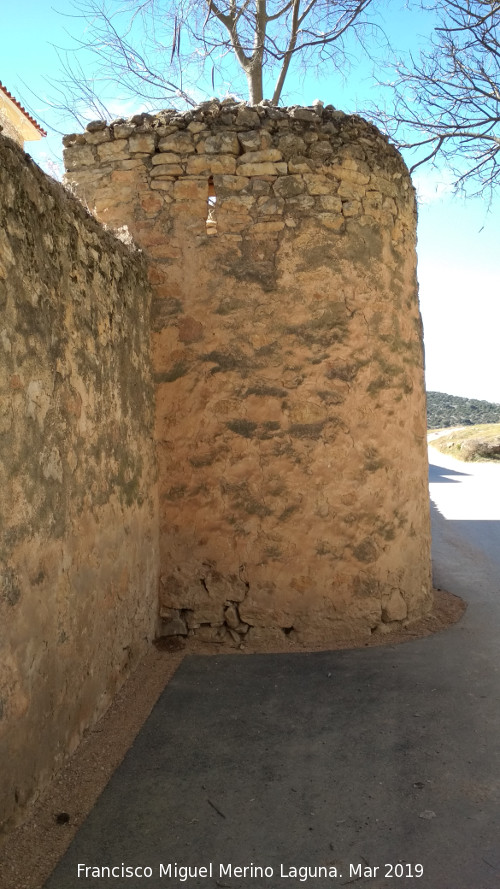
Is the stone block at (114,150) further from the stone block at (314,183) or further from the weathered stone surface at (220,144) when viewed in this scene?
the stone block at (314,183)

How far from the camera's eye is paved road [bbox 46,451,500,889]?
2.55 m

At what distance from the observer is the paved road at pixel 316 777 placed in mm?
2549

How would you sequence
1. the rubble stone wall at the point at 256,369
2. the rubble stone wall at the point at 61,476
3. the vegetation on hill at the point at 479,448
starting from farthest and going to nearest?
the vegetation on hill at the point at 479,448 → the rubble stone wall at the point at 256,369 → the rubble stone wall at the point at 61,476

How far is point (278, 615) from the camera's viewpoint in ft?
15.9

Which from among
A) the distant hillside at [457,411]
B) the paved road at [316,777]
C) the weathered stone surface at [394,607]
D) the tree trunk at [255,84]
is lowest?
the paved road at [316,777]

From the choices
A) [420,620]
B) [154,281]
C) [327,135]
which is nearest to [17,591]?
[154,281]

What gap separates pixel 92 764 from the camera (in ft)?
10.6

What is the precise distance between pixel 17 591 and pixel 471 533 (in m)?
7.81

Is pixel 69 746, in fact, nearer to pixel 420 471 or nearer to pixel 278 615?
pixel 278 615

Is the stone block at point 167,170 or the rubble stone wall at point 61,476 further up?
the stone block at point 167,170

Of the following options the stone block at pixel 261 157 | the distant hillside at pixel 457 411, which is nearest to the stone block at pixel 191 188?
the stone block at pixel 261 157

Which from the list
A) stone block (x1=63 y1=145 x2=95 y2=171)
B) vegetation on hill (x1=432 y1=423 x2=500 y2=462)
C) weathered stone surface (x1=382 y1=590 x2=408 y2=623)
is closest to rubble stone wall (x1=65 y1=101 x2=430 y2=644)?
weathered stone surface (x1=382 y1=590 x2=408 y2=623)

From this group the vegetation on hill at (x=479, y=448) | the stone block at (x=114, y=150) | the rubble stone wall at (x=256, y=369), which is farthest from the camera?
the vegetation on hill at (x=479, y=448)

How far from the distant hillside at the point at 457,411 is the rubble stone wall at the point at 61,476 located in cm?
5111
